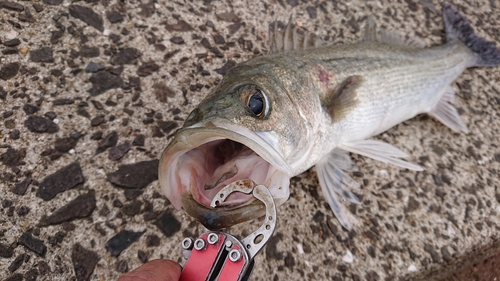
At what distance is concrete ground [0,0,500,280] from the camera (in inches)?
69.5

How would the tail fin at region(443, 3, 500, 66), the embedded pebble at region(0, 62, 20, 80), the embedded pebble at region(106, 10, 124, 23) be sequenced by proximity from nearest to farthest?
the embedded pebble at region(0, 62, 20, 80), the embedded pebble at region(106, 10, 124, 23), the tail fin at region(443, 3, 500, 66)

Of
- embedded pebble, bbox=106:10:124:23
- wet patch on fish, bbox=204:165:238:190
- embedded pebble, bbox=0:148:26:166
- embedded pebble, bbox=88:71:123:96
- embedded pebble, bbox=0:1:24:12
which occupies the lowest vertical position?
→ embedded pebble, bbox=0:148:26:166

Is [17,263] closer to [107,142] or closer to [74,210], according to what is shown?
[74,210]

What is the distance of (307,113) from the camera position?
1853 millimetres

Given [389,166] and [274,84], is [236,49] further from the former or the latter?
[389,166]

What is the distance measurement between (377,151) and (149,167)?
1.39 meters

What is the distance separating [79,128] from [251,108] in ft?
3.57

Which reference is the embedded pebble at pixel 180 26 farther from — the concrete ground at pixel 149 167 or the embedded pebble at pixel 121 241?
the embedded pebble at pixel 121 241

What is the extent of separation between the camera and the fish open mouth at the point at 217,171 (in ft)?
4.09

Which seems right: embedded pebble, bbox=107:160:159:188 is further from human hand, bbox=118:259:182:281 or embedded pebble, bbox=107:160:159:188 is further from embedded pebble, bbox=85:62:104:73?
human hand, bbox=118:259:182:281

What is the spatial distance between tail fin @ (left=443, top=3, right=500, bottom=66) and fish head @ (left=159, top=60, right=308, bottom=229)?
2505mm

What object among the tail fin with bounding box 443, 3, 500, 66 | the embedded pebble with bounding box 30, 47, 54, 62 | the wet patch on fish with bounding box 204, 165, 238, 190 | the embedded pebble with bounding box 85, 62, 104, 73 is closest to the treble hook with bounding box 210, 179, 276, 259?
the wet patch on fish with bounding box 204, 165, 238, 190

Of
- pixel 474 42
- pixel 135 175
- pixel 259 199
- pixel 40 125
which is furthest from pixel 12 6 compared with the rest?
pixel 474 42

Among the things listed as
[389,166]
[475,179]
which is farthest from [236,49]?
[475,179]
